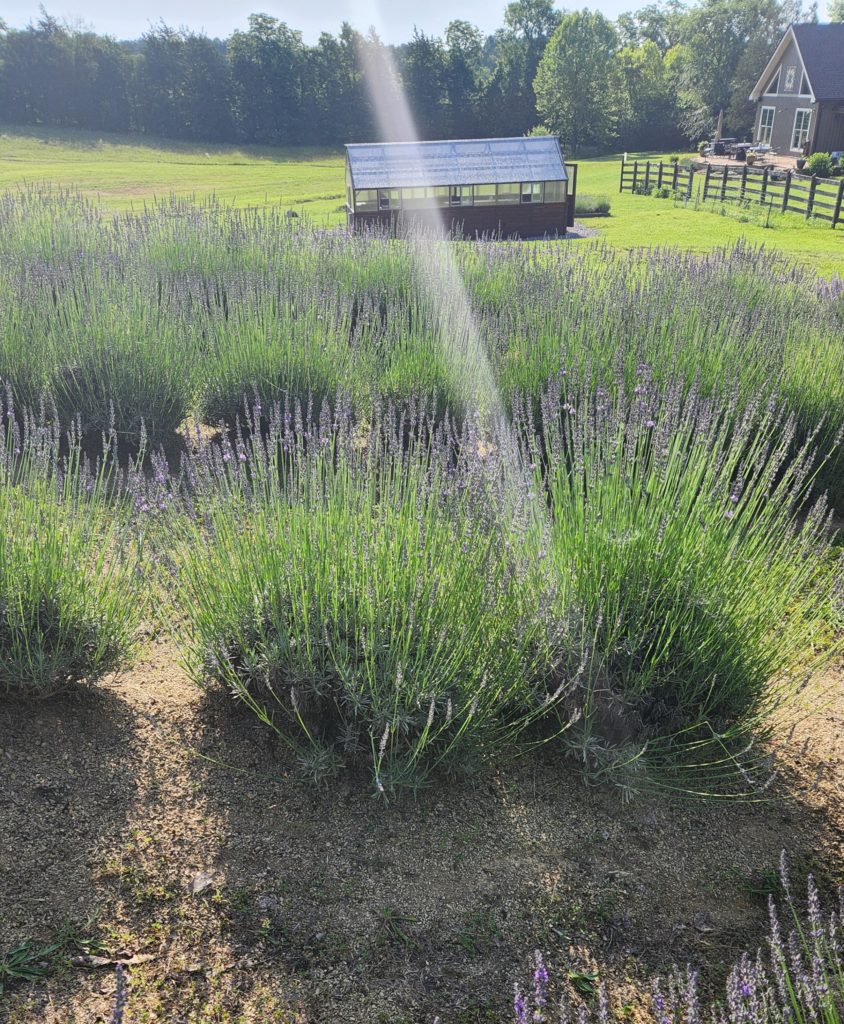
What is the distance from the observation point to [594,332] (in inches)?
244

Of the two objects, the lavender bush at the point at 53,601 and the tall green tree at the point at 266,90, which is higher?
the tall green tree at the point at 266,90

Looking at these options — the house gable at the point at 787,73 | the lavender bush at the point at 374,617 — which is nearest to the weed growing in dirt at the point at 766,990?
the lavender bush at the point at 374,617

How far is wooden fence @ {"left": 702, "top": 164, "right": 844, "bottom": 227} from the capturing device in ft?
72.2

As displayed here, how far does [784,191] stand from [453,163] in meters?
11.8

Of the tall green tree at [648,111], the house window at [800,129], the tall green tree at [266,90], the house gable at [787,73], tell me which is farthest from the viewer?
the tall green tree at [648,111]

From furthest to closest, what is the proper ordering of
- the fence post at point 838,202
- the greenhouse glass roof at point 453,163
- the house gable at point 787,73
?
the house gable at point 787,73 → the fence post at point 838,202 → the greenhouse glass roof at point 453,163

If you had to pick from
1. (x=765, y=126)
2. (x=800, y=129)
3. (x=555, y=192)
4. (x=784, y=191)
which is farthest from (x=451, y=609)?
(x=765, y=126)

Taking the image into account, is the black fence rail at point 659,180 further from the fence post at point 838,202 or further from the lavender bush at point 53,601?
the lavender bush at point 53,601

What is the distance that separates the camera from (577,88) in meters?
50.7

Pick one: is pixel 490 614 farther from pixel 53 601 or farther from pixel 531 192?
pixel 531 192

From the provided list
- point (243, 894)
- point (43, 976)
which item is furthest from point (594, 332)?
point (43, 976)

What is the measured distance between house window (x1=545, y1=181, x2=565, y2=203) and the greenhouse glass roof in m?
0.16

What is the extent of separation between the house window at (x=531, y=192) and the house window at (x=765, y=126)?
36.5 metres

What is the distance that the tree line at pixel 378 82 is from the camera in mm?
51438
